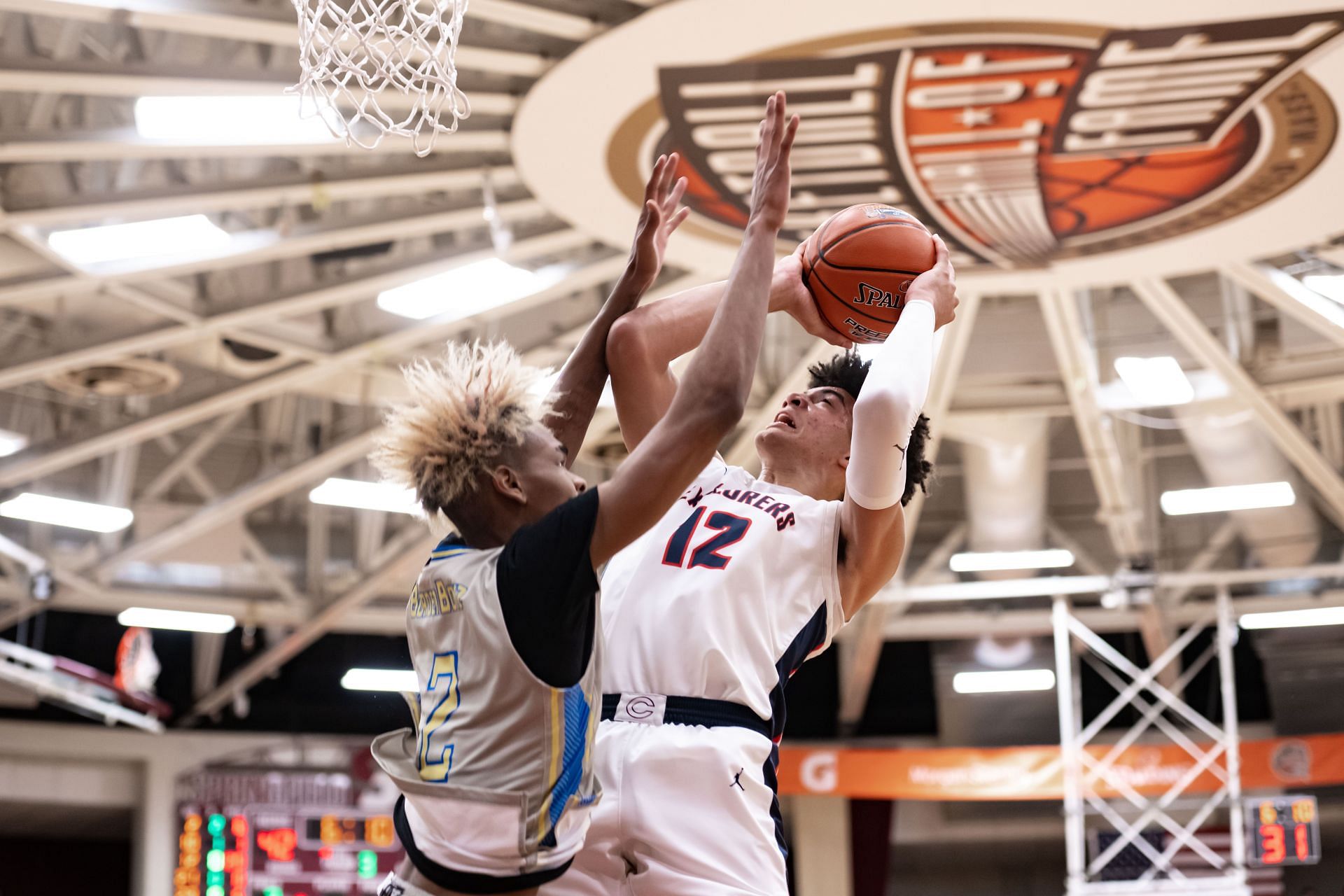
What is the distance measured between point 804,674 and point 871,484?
707 inches

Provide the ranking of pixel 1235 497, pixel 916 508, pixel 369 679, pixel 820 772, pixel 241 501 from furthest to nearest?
pixel 369 679 → pixel 820 772 → pixel 916 508 → pixel 1235 497 → pixel 241 501

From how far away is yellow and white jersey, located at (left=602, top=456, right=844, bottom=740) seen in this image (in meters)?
3.43

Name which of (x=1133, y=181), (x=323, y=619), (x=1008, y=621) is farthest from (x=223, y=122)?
(x=1008, y=621)

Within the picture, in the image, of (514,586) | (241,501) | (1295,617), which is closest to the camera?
(514,586)

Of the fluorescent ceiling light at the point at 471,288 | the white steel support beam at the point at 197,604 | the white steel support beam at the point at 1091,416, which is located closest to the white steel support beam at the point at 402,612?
the white steel support beam at the point at 197,604

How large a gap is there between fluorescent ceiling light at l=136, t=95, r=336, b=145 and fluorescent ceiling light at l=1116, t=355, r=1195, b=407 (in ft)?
22.2

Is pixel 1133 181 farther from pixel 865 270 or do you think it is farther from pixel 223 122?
pixel 865 270

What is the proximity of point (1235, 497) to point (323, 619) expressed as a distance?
938 centimetres

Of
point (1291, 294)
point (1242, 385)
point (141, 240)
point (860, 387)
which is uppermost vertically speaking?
point (141, 240)

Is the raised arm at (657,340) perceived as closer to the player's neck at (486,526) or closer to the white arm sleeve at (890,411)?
the white arm sleeve at (890,411)

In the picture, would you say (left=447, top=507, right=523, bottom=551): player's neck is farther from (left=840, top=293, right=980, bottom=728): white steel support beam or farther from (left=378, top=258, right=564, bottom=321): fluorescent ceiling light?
(left=378, top=258, right=564, bottom=321): fluorescent ceiling light

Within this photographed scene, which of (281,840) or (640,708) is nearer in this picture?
(640,708)

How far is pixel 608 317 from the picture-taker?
3766 mm

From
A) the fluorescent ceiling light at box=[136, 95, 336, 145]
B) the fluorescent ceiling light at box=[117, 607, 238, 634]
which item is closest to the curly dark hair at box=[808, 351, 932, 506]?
the fluorescent ceiling light at box=[136, 95, 336, 145]
